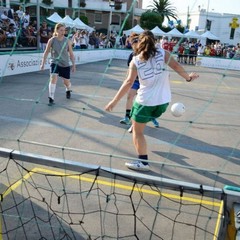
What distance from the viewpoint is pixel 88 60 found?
19.4 meters

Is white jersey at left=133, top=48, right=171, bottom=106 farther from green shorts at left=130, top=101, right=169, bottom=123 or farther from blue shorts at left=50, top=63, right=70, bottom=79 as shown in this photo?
blue shorts at left=50, top=63, right=70, bottom=79

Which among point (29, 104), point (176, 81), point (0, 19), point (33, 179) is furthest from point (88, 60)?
point (33, 179)

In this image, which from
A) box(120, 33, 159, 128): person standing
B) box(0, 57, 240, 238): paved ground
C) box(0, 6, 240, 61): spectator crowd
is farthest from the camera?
box(0, 6, 240, 61): spectator crowd

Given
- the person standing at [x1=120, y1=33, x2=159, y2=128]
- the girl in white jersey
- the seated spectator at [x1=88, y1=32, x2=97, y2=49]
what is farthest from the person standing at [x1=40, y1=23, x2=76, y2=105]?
the seated spectator at [x1=88, y1=32, x2=97, y2=49]

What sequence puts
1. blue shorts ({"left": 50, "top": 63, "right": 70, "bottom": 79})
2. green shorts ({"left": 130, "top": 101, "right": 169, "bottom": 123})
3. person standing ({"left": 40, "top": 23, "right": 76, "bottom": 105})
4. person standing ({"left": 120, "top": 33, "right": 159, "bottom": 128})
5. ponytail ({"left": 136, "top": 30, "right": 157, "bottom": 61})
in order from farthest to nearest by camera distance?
blue shorts ({"left": 50, "top": 63, "right": 70, "bottom": 79})
person standing ({"left": 40, "top": 23, "right": 76, "bottom": 105})
person standing ({"left": 120, "top": 33, "right": 159, "bottom": 128})
green shorts ({"left": 130, "top": 101, "right": 169, "bottom": 123})
ponytail ({"left": 136, "top": 30, "right": 157, "bottom": 61})

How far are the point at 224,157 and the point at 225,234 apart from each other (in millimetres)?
3372

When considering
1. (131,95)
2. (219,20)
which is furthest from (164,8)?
(131,95)

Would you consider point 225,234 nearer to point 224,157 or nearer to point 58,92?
point 224,157

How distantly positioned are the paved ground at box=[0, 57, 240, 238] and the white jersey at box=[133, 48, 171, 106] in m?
0.48

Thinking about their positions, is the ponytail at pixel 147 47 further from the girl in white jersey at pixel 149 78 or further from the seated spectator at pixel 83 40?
the seated spectator at pixel 83 40

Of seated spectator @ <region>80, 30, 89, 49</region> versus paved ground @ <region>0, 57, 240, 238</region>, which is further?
seated spectator @ <region>80, 30, 89, 49</region>

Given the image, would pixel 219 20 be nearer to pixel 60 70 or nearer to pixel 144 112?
pixel 60 70

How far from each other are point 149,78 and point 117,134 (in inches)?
84.5

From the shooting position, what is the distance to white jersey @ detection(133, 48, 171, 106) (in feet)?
12.3
